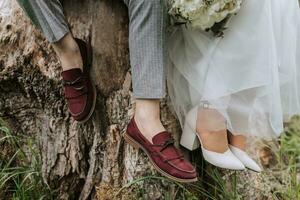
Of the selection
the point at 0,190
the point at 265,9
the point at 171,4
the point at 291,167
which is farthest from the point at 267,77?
the point at 0,190

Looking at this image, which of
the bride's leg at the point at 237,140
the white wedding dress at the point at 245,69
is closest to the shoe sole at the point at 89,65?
the white wedding dress at the point at 245,69

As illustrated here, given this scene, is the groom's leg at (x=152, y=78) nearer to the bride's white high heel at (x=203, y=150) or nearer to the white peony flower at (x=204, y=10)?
the white peony flower at (x=204, y=10)

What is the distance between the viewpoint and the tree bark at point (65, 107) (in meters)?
2.64

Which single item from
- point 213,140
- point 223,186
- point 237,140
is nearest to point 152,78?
point 213,140

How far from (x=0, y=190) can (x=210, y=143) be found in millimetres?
1107

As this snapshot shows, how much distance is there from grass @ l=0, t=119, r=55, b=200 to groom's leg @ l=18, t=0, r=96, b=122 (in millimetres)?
417

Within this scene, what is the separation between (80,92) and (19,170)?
23.4 inches

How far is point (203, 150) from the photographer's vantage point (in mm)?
2574

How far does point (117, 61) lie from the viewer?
2641 millimetres

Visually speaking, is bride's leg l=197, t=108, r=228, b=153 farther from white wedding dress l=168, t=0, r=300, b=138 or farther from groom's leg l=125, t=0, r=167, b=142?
groom's leg l=125, t=0, r=167, b=142

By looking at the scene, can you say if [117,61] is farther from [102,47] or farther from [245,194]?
[245,194]

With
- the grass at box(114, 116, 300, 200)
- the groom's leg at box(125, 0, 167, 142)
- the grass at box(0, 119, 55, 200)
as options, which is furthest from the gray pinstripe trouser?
the grass at box(0, 119, 55, 200)

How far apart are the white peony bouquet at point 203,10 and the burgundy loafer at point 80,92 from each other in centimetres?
49

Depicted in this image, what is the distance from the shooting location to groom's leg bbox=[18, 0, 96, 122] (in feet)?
8.13
